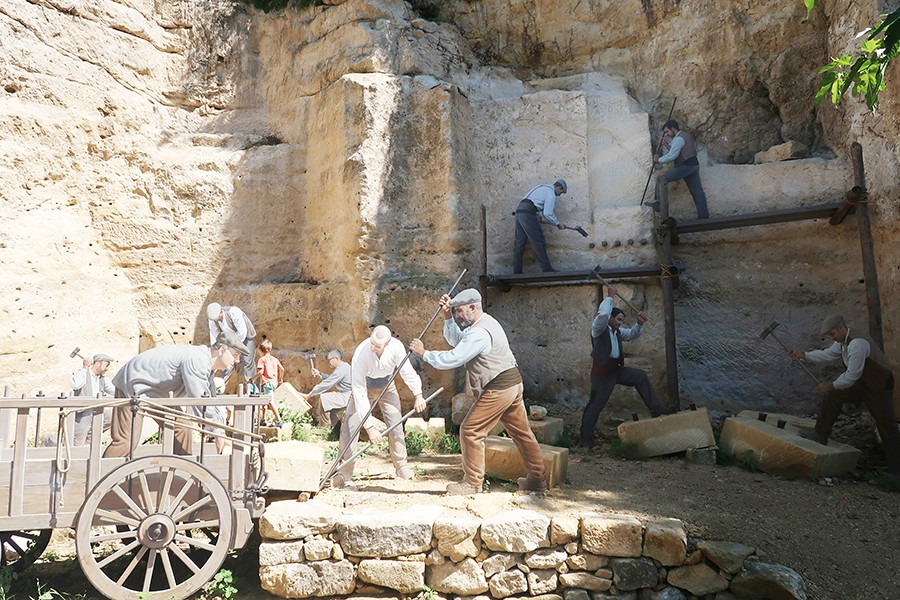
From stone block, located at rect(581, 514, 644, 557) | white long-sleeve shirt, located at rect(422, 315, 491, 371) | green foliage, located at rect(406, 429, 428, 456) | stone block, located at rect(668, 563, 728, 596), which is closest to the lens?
stone block, located at rect(668, 563, 728, 596)

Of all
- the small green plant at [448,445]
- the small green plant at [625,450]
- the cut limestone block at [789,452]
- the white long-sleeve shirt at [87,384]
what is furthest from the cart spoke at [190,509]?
the cut limestone block at [789,452]

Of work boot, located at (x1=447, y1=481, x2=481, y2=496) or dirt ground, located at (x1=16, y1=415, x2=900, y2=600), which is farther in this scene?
work boot, located at (x1=447, y1=481, x2=481, y2=496)

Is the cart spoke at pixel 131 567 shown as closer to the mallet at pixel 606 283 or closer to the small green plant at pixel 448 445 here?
the small green plant at pixel 448 445

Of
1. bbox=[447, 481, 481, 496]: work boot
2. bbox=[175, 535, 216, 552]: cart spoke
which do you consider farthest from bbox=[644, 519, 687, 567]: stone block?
bbox=[175, 535, 216, 552]: cart spoke

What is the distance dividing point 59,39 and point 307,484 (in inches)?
315

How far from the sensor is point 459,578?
4.44m

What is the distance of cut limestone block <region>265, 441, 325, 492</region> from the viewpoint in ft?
16.0

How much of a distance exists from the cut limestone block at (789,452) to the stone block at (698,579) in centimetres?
215

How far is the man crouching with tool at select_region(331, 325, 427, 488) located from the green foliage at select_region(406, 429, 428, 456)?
93 centimetres

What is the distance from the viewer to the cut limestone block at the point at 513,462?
5.43m

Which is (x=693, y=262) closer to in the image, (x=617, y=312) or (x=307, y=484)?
(x=617, y=312)

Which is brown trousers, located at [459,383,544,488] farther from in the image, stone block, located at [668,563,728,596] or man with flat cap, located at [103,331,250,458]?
man with flat cap, located at [103,331,250,458]

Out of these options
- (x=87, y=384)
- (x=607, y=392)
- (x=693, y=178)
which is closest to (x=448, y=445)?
(x=607, y=392)

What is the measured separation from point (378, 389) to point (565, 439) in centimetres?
237
